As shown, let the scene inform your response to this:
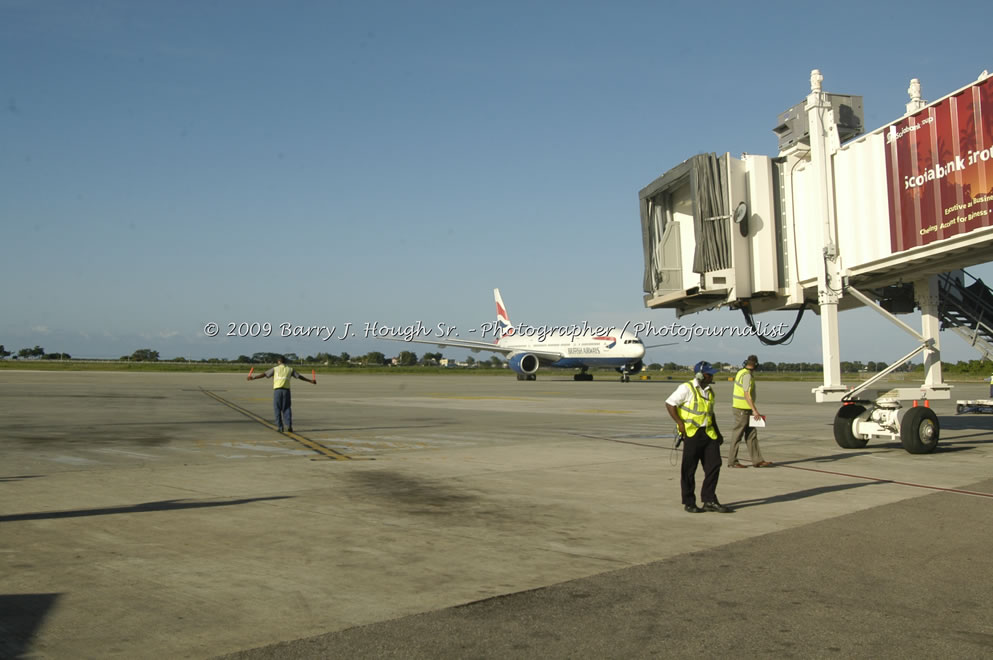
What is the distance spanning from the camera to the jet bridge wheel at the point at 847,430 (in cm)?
1475

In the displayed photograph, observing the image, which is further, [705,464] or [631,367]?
[631,367]

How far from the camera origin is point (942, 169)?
11.4 m

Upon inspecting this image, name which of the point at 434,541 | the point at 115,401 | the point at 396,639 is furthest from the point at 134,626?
the point at 115,401

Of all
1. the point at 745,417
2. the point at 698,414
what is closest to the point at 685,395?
the point at 698,414

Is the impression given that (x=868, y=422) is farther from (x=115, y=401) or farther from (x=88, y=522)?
(x=115, y=401)

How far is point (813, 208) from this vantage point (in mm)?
13883

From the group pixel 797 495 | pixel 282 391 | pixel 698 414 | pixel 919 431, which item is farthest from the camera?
pixel 282 391

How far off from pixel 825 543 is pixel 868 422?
8.60m

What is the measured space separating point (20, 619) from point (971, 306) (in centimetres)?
1564

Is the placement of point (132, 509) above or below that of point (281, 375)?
below

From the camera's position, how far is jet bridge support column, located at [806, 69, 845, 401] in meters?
13.4

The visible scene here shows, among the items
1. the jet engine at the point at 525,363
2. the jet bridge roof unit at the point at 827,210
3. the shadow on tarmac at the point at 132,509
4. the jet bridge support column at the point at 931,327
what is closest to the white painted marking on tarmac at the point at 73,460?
the shadow on tarmac at the point at 132,509

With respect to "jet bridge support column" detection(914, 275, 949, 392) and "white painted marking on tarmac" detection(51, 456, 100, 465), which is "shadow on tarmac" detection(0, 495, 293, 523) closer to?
"white painted marking on tarmac" detection(51, 456, 100, 465)

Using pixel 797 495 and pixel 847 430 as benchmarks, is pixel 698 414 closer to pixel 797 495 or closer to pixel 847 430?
pixel 797 495
